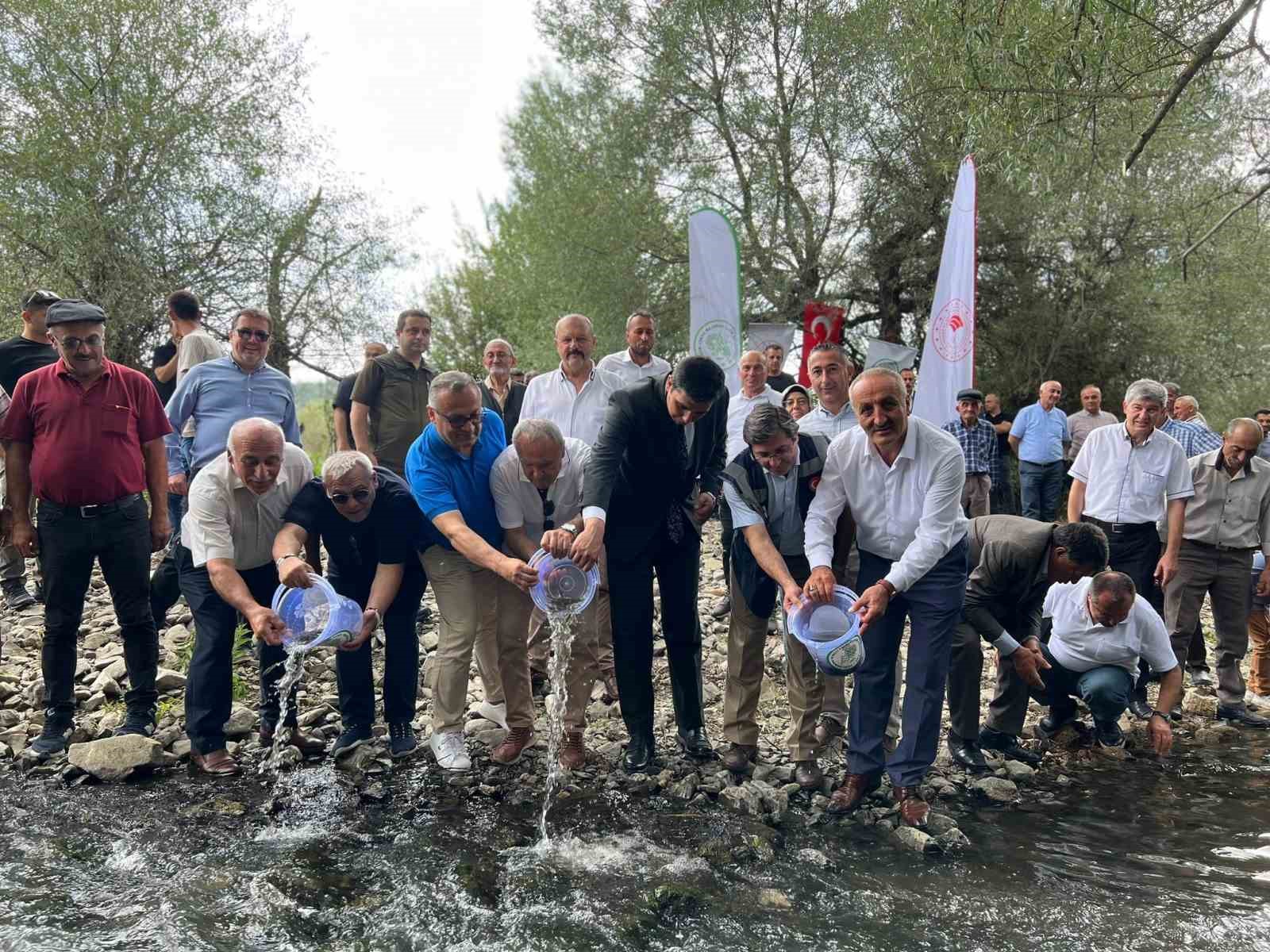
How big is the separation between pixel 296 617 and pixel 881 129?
1501 centimetres

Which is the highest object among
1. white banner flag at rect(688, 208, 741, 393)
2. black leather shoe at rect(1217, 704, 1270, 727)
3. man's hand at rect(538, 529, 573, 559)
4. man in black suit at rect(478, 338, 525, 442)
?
white banner flag at rect(688, 208, 741, 393)

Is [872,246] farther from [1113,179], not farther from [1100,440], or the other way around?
[1100,440]

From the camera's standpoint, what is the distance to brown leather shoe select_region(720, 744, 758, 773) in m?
5.19

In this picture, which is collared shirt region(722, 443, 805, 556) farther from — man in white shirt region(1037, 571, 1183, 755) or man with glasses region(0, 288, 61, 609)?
man with glasses region(0, 288, 61, 609)

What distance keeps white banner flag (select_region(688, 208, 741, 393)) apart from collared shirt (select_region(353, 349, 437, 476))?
4242 millimetres

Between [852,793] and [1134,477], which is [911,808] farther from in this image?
[1134,477]

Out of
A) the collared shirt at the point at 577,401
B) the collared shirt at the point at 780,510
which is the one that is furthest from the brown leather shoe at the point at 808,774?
the collared shirt at the point at 577,401

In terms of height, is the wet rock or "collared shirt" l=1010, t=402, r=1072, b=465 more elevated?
"collared shirt" l=1010, t=402, r=1072, b=465

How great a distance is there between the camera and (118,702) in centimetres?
608

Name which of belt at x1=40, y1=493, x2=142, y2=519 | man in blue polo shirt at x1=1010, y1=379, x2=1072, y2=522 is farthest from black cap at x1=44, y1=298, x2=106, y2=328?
man in blue polo shirt at x1=1010, y1=379, x2=1072, y2=522

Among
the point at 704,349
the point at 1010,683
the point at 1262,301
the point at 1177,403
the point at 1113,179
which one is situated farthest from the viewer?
the point at 1262,301

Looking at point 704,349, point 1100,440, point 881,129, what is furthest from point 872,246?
point 1100,440

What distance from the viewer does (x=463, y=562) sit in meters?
5.20

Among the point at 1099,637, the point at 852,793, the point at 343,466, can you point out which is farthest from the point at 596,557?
the point at 1099,637
